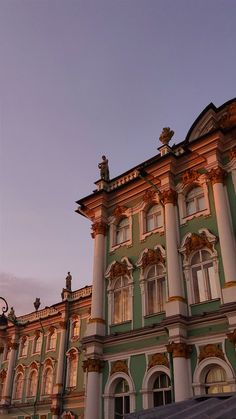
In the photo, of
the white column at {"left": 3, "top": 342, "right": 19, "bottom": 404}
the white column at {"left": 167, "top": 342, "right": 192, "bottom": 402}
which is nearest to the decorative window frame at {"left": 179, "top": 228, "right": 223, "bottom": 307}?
the white column at {"left": 167, "top": 342, "right": 192, "bottom": 402}

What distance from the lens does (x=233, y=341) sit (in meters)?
15.9

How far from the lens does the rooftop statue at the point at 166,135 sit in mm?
23250

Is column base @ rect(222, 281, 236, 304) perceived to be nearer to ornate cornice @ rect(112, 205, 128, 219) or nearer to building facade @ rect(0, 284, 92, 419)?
ornate cornice @ rect(112, 205, 128, 219)

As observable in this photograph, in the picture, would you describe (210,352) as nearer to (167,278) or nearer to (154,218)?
(167,278)

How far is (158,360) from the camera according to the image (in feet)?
60.0

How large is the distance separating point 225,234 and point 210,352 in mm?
5088

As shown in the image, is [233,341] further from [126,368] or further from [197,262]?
[126,368]

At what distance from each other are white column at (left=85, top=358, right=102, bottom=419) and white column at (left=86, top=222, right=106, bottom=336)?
5.21 ft

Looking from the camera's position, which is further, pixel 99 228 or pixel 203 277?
pixel 99 228

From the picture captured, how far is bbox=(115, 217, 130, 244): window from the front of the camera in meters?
23.6

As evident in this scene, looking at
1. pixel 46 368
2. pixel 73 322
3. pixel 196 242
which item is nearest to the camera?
pixel 196 242

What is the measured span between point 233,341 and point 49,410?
24444 mm

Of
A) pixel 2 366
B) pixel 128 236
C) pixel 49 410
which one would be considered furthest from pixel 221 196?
pixel 2 366

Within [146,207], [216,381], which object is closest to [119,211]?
[146,207]
